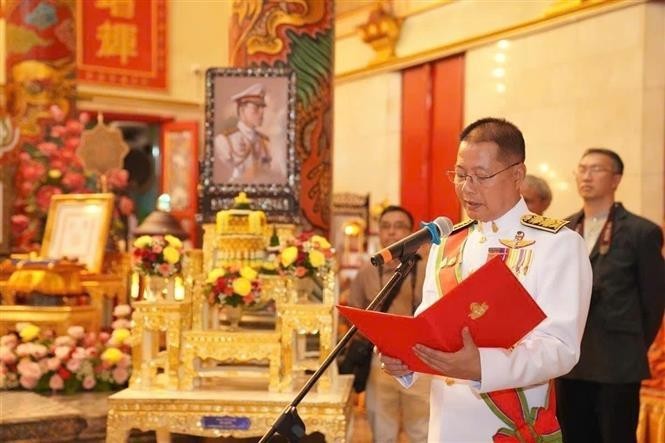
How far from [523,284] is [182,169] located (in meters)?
9.21

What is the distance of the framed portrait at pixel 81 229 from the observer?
5.88 m

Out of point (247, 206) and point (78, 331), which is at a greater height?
point (247, 206)

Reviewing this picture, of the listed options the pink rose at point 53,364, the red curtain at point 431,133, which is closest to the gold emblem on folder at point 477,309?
the pink rose at point 53,364

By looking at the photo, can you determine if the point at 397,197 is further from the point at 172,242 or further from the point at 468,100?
the point at 172,242

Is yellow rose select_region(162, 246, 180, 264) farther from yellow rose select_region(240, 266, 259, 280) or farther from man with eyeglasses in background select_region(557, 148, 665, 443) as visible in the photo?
man with eyeglasses in background select_region(557, 148, 665, 443)

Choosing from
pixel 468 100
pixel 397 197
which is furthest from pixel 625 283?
pixel 397 197

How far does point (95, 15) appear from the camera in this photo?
1075 centimetres

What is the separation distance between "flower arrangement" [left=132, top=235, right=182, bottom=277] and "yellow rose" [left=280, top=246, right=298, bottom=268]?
478 mm

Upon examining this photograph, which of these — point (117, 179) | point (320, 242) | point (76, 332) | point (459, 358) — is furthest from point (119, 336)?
point (459, 358)

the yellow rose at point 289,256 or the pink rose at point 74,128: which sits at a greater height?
the pink rose at point 74,128

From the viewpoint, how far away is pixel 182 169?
35.9 feet

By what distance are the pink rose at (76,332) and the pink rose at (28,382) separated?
30 centimetres

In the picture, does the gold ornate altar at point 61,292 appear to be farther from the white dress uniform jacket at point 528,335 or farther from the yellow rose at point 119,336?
the white dress uniform jacket at point 528,335

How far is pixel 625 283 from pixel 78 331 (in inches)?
115
